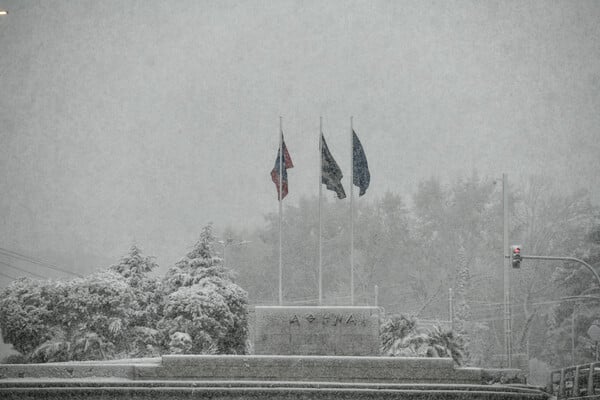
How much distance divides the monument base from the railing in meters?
5.32

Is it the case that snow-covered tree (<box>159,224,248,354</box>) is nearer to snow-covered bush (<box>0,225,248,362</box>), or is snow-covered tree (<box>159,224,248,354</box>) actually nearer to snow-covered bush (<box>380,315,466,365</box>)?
snow-covered bush (<box>0,225,248,362</box>)

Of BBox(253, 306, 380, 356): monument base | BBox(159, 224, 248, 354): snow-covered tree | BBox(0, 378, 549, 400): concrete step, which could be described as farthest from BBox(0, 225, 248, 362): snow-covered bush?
BBox(0, 378, 549, 400): concrete step

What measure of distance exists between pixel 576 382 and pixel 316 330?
6.97 meters

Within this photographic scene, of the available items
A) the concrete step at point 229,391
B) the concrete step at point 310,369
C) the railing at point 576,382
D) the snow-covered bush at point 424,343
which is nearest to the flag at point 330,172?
the snow-covered bush at point 424,343

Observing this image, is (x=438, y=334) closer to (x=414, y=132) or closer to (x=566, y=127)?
(x=566, y=127)

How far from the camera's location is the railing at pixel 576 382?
25833 millimetres

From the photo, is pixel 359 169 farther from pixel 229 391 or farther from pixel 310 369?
pixel 229 391

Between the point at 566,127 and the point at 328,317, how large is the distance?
155733mm

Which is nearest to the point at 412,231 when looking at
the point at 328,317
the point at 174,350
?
the point at 174,350

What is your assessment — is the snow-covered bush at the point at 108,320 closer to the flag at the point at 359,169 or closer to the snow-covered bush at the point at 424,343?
the snow-covered bush at the point at 424,343

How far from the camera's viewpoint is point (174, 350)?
4091 centimetres

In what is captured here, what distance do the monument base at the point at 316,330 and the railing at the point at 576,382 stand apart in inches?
209

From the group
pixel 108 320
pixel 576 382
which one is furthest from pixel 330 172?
pixel 108 320

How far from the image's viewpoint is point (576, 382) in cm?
2639
